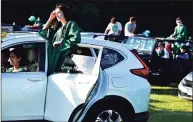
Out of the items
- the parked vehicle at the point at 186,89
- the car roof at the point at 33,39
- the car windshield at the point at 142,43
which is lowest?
the parked vehicle at the point at 186,89

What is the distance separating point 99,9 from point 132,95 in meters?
24.6

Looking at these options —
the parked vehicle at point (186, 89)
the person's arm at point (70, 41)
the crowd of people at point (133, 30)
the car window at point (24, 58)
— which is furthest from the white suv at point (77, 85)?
the crowd of people at point (133, 30)

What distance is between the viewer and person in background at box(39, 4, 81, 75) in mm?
6281

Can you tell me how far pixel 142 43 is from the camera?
14086 millimetres

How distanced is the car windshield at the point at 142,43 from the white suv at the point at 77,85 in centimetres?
704

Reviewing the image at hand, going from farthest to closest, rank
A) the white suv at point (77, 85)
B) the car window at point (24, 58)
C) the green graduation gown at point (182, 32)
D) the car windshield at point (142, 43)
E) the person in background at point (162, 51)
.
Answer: the green graduation gown at point (182, 32)
the car windshield at point (142, 43)
the person in background at point (162, 51)
the car window at point (24, 58)
the white suv at point (77, 85)

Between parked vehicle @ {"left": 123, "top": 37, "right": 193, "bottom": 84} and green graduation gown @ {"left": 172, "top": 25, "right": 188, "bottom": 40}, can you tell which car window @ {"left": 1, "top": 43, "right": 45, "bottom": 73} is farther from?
green graduation gown @ {"left": 172, "top": 25, "right": 188, "bottom": 40}

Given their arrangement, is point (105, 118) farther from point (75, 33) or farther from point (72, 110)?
point (75, 33)

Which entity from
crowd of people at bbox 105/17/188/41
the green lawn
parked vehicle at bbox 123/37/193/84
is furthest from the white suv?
crowd of people at bbox 105/17/188/41

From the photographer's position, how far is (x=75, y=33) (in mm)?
6285

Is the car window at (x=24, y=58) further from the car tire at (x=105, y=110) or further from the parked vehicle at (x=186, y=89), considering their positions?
the parked vehicle at (x=186, y=89)

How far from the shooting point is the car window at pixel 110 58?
660 cm

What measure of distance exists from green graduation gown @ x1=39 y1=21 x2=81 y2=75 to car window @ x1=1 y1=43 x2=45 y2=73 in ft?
0.37

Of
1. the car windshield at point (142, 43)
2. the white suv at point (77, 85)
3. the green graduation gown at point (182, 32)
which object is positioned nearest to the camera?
the white suv at point (77, 85)
